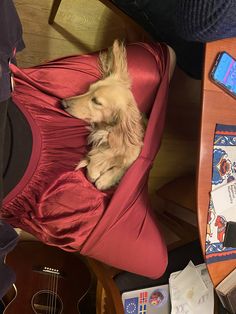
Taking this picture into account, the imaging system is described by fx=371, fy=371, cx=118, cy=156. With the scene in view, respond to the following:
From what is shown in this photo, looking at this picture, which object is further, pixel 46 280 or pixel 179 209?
pixel 179 209

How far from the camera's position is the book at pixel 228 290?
1294mm

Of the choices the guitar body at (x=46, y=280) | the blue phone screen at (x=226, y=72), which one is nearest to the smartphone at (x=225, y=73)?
the blue phone screen at (x=226, y=72)

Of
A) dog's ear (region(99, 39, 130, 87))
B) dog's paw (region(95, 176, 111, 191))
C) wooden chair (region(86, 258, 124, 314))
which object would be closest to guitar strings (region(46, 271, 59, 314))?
wooden chair (region(86, 258, 124, 314))

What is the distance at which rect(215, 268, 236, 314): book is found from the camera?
1.29m

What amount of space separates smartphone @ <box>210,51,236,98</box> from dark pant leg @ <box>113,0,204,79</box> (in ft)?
0.56

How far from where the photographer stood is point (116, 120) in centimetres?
127

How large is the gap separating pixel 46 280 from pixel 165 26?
3.97 feet

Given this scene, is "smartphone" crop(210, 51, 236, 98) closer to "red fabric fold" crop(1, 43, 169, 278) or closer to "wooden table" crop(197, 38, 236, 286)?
"wooden table" crop(197, 38, 236, 286)

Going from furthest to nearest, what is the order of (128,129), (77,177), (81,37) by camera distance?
(81,37) → (128,129) → (77,177)

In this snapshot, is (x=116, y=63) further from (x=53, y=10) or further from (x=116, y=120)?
(x=53, y=10)

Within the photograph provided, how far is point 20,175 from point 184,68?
2.77 feet

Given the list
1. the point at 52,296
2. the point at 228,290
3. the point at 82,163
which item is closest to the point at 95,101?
the point at 82,163

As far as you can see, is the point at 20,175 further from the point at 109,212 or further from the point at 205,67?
the point at 205,67

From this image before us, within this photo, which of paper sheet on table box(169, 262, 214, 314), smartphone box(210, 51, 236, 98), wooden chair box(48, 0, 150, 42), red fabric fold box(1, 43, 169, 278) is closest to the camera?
red fabric fold box(1, 43, 169, 278)
